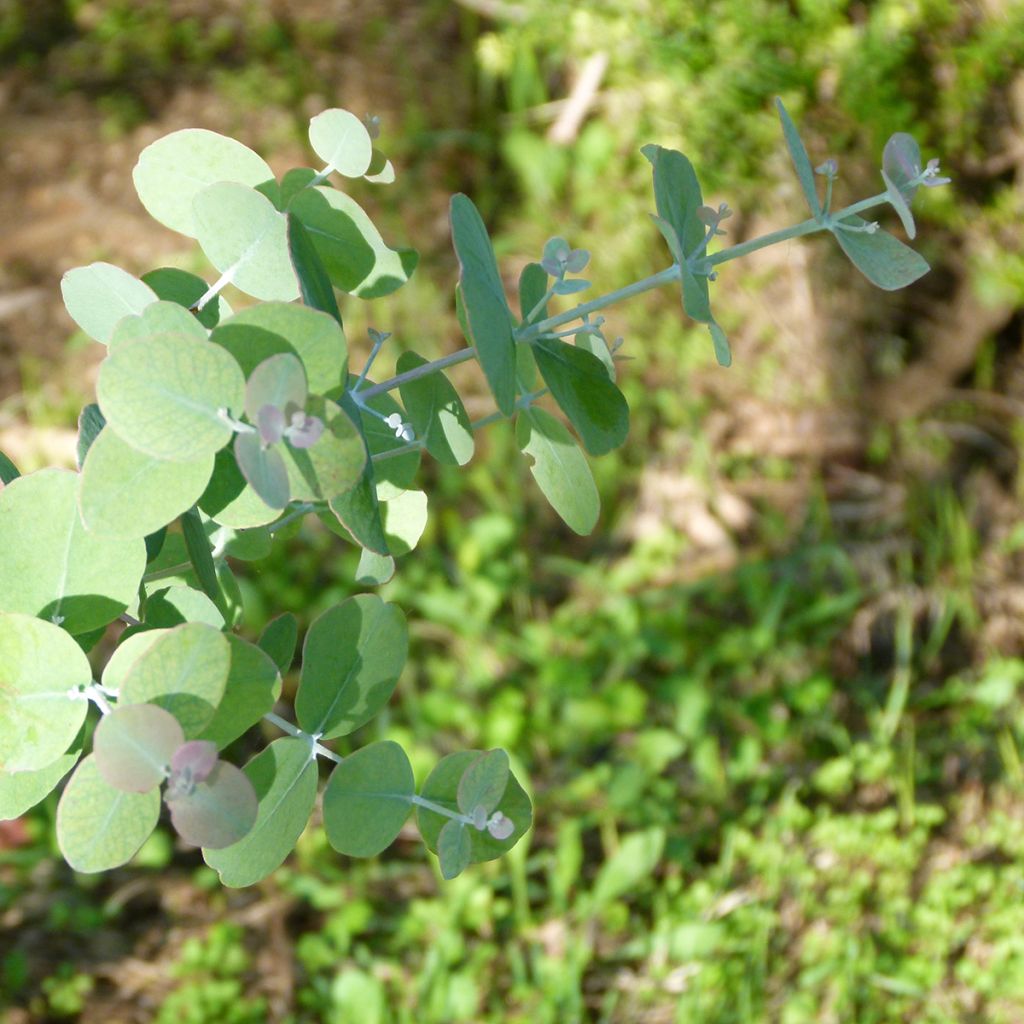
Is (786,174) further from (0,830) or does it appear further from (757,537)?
(0,830)

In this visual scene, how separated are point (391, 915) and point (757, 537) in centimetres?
103

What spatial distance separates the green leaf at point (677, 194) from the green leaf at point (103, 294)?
27cm

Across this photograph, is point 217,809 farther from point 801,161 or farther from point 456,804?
point 801,161

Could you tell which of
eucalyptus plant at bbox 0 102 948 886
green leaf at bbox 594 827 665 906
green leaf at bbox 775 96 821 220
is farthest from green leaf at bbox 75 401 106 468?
green leaf at bbox 594 827 665 906

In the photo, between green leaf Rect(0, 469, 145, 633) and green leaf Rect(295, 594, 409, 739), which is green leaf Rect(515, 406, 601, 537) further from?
green leaf Rect(0, 469, 145, 633)

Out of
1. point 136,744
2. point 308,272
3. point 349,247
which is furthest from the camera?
point 349,247

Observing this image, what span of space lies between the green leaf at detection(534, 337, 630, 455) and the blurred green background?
120cm

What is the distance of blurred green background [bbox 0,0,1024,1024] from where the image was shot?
1716 millimetres

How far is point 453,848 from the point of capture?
545 millimetres

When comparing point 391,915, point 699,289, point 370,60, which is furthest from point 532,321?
point 370,60

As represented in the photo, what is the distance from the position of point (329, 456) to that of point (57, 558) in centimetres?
16

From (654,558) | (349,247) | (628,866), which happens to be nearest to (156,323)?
(349,247)

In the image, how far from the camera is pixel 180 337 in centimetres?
47

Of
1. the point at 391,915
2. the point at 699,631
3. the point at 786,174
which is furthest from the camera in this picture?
the point at 786,174
